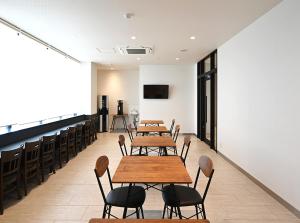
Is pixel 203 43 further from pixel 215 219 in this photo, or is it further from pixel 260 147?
pixel 215 219

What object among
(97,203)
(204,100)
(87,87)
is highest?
(87,87)

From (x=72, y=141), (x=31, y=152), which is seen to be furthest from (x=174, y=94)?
(x=31, y=152)

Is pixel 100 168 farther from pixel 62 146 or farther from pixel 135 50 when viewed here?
pixel 135 50

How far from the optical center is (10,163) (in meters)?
3.56

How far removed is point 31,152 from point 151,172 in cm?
269

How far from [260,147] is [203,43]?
3.35m

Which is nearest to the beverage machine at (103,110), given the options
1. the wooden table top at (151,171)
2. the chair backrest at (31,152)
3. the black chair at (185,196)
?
the chair backrest at (31,152)

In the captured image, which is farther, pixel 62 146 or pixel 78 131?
pixel 78 131

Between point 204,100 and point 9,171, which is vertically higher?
point 204,100

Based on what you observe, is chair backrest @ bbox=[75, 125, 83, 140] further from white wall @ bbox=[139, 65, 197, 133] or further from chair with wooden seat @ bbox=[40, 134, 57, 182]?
white wall @ bbox=[139, 65, 197, 133]

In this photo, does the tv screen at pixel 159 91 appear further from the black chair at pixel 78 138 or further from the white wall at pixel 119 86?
the black chair at pixel 78 138

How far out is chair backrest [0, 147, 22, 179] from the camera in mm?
3309

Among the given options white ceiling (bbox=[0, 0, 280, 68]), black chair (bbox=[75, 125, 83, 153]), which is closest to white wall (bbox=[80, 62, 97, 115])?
black chair (bbox=[75, 125, 83, 153])

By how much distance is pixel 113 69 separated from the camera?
1171 cm
